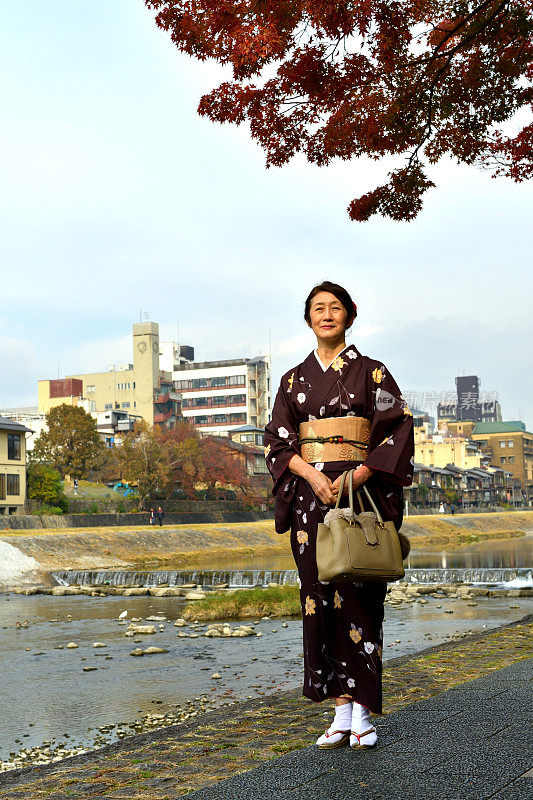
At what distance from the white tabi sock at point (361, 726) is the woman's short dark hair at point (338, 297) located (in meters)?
2.21

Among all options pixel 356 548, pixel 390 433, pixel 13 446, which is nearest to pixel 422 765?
pixel 356 548

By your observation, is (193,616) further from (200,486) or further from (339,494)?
(200,486)

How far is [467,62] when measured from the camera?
834cm

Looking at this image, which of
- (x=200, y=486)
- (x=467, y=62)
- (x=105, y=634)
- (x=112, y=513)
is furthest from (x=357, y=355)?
(x=200, y=486)

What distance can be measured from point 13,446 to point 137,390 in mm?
50872

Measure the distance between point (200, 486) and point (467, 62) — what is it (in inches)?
2285

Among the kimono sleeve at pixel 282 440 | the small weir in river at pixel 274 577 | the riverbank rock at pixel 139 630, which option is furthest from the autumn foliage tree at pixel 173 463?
the kimono sleeve at pixel 282 440

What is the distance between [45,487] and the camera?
4675cm

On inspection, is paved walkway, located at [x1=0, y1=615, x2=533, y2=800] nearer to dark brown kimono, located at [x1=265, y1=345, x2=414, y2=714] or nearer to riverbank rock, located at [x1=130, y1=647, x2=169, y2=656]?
dark brown kimono, located at [x1=265, y1=345, x2=414, y2=714]

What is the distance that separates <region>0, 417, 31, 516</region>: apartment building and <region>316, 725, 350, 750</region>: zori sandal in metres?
42.5

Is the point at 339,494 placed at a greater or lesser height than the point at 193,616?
greater

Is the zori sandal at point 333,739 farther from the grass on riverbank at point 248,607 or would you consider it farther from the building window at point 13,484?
the building window at point 13,484

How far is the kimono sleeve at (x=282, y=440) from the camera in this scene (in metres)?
4.75

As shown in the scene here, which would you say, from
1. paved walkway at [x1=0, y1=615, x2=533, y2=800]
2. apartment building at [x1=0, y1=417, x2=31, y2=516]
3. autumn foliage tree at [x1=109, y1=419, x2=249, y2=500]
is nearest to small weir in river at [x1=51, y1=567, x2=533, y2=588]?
paved walkway at [x1=0, y1=615, x2=533, y2=800]
